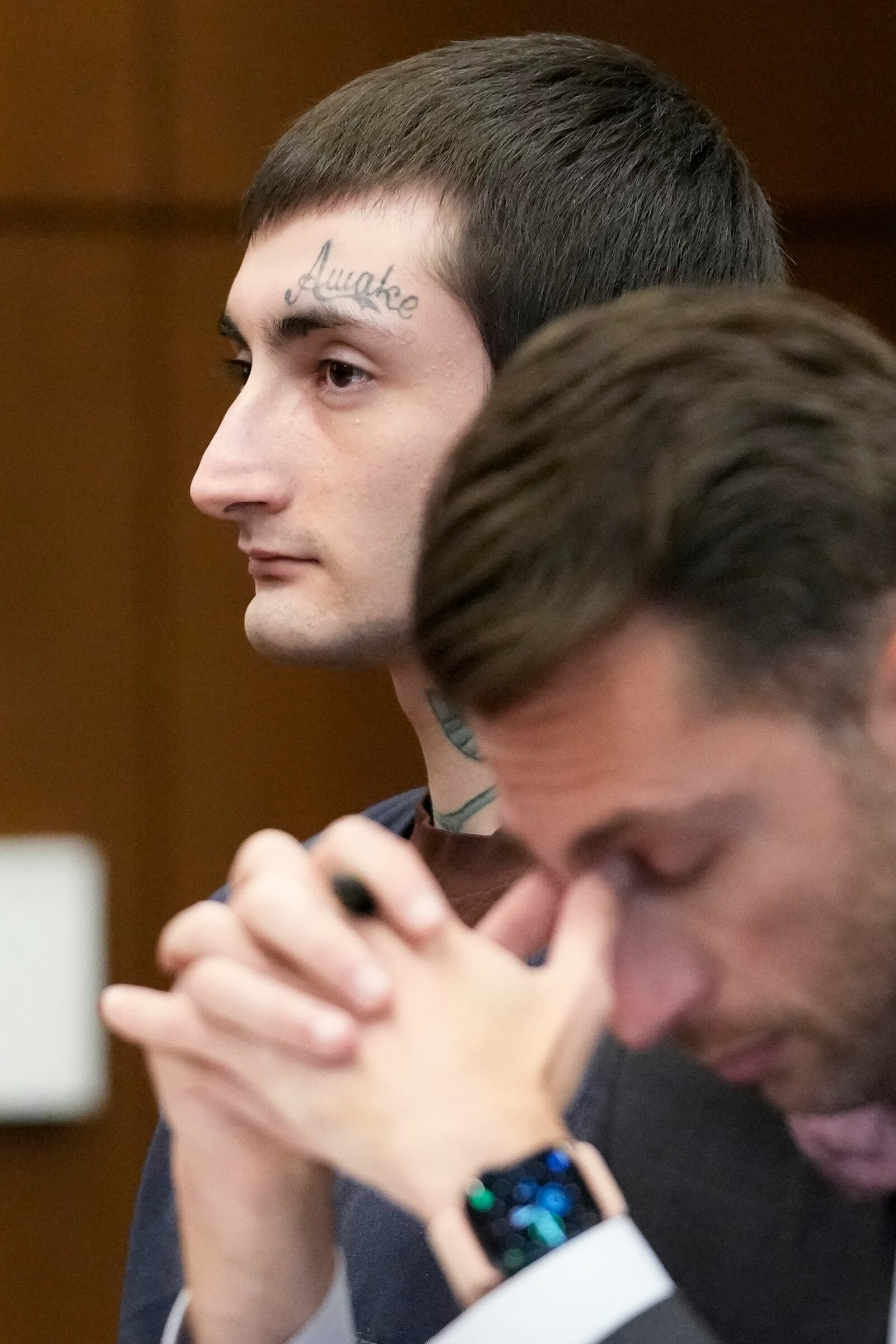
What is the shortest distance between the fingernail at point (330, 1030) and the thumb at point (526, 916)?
0.59 feet

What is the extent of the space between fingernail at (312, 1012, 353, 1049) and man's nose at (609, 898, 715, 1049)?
16 cm

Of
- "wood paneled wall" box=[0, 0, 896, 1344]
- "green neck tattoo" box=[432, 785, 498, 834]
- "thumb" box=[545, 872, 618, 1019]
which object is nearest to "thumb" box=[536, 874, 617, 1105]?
"thumb" box=[545, 872, 618, 1019]

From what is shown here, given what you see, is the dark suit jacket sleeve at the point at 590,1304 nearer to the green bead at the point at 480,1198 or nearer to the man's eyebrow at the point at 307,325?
the green bead at the point at 480,1198

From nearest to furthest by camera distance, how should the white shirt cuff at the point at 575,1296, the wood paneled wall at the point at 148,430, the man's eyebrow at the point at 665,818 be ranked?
the white shirt cuff at the point at 575,1296
the man's eyebrow at the point at 665,818
the wood paneled wall at the point at 148,430

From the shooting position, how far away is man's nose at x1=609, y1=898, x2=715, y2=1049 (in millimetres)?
874

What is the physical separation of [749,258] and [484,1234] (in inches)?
36.2

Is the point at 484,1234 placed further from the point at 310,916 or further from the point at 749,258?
the point at 749,258

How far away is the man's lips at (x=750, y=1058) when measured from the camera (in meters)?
0.89

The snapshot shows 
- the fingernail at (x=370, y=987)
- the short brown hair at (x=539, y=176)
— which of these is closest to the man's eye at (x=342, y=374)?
the short brown hair at (x=539, y=176)

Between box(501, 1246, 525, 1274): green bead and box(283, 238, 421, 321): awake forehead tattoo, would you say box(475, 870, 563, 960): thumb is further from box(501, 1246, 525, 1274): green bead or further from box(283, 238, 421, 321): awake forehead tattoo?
box(283, 238, 421, 321): awake forehead tattoo

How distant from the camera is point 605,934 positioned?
0.85 metres

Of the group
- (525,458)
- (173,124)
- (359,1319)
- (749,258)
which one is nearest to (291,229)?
(749,258)

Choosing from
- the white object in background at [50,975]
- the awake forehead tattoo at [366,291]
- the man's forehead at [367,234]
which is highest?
the man's forehead at [367,234]

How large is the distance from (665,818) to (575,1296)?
0.78ft
